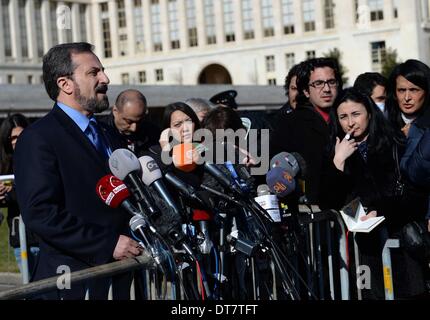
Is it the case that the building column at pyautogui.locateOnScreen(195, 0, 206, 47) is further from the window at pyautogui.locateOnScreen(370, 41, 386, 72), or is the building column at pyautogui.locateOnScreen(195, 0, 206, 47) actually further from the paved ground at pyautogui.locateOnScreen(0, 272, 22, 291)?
the paved ground at pyautogui.locateOnScreen(0, 272, 22, 291)

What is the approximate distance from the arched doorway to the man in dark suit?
230 feet

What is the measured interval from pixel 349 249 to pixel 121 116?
2.39 meters

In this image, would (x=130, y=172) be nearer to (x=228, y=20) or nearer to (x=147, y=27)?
(x=228, y=20)

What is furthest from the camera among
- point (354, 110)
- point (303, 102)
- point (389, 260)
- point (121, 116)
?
point (121, 116)

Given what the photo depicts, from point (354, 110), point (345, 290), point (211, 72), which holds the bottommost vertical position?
point (345, 290)

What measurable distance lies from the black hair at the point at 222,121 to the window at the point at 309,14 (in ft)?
203

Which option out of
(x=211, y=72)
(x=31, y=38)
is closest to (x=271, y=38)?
(x=211, y=72)

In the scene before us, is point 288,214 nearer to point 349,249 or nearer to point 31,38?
point 349,249

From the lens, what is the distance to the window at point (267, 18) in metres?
68.9

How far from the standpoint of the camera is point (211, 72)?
250 ft

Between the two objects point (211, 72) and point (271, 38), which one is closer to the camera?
point (271, 38)

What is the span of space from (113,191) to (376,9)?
202 ft

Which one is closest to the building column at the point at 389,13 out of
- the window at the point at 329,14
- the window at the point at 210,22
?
the window at the point at 329,14
